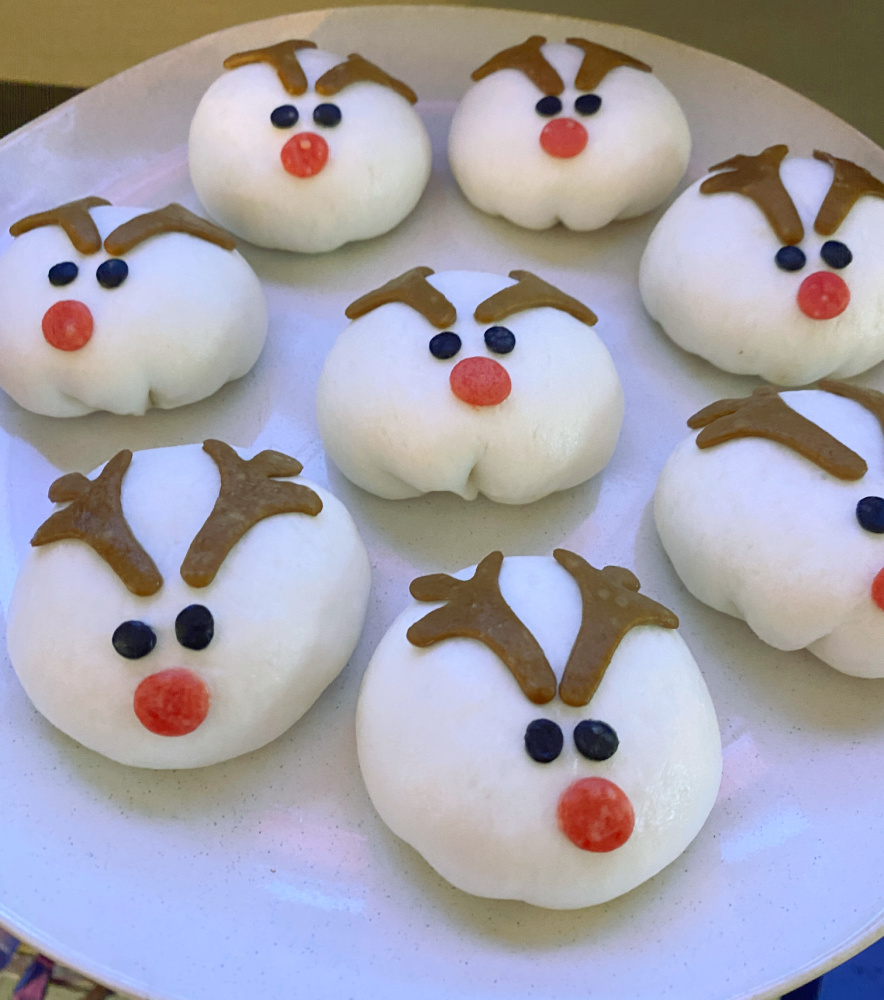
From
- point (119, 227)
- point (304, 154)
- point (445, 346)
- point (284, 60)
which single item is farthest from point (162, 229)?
point (445, 346)

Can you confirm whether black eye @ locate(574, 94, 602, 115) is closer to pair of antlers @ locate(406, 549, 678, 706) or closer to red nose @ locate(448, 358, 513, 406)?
red nose @ locate(448, 358, 513, 406)

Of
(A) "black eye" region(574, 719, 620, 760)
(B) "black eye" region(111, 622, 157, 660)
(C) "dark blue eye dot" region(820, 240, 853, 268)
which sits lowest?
(B) "black eye" region(111, 622, 157, 660)

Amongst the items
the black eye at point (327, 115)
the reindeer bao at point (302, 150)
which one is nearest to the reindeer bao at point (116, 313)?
the reindeer bao at point (302, 150)

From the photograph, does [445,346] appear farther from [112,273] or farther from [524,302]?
[112,273]

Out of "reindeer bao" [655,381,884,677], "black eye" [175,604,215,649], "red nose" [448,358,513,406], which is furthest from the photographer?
"red nose" [448,358,513,406]

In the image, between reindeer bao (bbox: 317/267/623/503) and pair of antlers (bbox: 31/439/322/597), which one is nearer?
pair of antlers (bbox: 31/439/322/597)

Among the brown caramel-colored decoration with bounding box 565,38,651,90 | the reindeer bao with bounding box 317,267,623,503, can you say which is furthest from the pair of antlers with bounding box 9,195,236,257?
the brown caramel-colored decoration with bounding box 565,38,651,90
